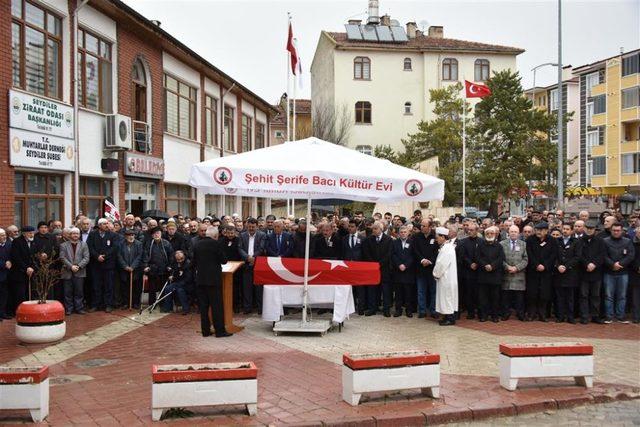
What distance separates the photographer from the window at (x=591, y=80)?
61331mm

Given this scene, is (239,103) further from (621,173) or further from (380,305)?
(621,173)

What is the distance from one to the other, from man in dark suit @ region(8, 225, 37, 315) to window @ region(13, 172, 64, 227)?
3.01 meters

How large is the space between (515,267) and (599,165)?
53.4 meters

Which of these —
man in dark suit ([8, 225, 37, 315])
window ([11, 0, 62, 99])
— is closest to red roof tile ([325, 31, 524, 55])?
window ([11, 0, 62, 99])

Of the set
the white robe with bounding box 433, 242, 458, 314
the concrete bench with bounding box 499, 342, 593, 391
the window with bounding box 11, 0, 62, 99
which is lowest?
A: the concrete bench with bounding box 499, 342, 593, 391

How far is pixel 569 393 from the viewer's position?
294 inches

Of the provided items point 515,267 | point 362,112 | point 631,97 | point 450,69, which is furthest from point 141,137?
point 631,97

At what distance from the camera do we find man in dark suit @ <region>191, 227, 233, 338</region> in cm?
1025

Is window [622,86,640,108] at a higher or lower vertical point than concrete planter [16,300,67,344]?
higher

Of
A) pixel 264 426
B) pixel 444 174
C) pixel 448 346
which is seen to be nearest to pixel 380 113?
pixel 444 174

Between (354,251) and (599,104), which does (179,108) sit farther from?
(599,104)

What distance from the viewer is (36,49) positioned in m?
15.5

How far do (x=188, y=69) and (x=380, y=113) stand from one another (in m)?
28.3

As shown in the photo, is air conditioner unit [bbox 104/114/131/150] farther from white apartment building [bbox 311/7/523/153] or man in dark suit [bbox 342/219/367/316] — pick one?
white apartment building [bbox 311/7/523/153]
